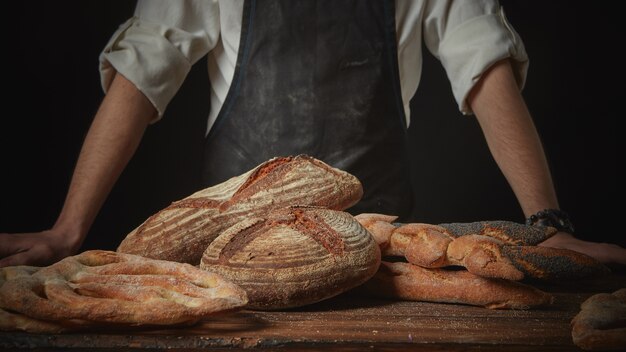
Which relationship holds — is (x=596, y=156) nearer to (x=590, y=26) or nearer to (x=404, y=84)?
(x=590, y=26)

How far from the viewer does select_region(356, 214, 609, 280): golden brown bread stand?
2.72ft

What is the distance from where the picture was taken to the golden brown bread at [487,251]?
0.83 meters

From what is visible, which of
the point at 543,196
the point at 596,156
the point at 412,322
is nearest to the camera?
the point at 412,322

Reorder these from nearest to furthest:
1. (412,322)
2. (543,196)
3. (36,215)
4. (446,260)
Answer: (412,322), (446,260), (543,196), (36,215)

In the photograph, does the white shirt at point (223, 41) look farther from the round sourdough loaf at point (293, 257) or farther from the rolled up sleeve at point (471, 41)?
the round sourdough loaf at point (293, 257)

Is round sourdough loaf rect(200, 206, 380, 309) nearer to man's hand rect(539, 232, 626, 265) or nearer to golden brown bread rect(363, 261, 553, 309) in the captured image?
golden brown bread rect(363, 261, 553, 309)

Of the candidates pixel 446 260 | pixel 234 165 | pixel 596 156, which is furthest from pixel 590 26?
pixel 446 260

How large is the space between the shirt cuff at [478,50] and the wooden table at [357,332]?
27.0 inches

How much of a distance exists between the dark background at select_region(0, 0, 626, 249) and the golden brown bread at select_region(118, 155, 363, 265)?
76cm

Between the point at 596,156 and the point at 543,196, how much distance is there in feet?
2.60

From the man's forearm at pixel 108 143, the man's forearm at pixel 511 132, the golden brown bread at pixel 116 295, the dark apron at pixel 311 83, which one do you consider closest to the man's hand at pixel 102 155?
the man's forearm at pixel 108 143

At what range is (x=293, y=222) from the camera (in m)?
0.90

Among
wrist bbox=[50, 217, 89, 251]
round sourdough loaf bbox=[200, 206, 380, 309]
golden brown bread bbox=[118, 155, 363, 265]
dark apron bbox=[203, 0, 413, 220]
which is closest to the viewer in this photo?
round sourdough loaf bbox=[200, 206, 380, 309]

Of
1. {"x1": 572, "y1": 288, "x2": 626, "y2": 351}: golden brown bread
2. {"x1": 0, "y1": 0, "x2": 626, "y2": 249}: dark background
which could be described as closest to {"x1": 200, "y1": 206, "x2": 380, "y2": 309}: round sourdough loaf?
{"x1": 572, "y1": 288, "x2": 626, "y2": 351}: golden brown bread
